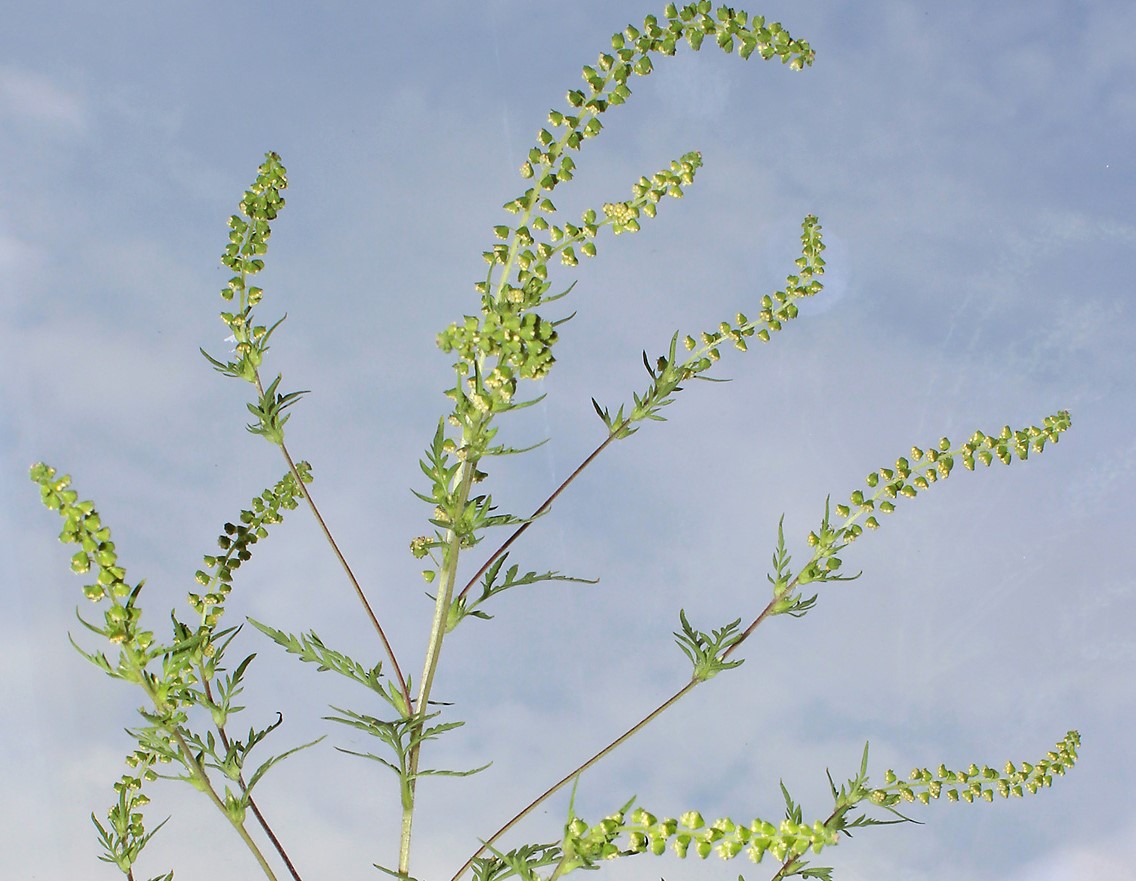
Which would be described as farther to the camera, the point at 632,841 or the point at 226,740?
the point at 226,740

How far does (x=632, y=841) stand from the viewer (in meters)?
1.92

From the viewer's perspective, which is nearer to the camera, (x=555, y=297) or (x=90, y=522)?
(x=90, y=522)

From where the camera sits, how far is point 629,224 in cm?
263

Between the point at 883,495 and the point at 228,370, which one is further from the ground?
the point at 228,370

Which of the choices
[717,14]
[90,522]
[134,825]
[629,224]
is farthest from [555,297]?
[134,825]

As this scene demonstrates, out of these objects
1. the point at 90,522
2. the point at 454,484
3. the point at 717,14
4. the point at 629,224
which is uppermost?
the point at 717,14

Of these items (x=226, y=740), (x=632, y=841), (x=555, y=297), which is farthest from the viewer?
(x=226, y=740)

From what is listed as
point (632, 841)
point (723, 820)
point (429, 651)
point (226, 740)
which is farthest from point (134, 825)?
point (723, 820)

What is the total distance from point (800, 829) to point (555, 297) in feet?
4.82

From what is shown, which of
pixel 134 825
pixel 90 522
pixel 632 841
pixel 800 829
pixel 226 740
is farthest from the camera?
pixel 134 825

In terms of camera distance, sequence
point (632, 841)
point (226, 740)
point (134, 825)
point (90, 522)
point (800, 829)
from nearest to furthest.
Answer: point (800, 829) → point (632, 841) → point (90, 522) → point (226, 740) → point (134, 825)

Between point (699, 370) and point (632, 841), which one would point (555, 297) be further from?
point (632, 841)

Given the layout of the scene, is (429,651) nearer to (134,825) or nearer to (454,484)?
(454,484)

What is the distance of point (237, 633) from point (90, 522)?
0.76 metres
